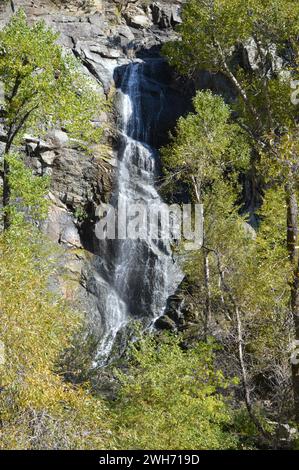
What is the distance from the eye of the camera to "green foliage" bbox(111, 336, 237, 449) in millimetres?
10422

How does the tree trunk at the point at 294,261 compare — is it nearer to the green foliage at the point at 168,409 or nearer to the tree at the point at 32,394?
the green foliage at the point at 168,409

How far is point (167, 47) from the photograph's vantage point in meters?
19.7

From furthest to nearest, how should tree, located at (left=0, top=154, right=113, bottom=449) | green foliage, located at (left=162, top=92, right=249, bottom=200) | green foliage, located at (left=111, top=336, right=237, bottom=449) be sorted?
1. green foliage, located at (left=162, top=92, right=249, bottom=200)
2. green foliage, located at (left=111, top=336, right=237, bottom=449)
3. tree, located at (left=0, top=154, right=113, bottom=449)

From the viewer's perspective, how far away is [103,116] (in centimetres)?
3578

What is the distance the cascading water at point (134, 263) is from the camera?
86.5ft

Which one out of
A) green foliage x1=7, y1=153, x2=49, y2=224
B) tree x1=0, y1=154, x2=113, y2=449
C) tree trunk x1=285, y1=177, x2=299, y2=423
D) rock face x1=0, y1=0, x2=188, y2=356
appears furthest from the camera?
rock face x1=0, y1=0, x2=188, y2=356

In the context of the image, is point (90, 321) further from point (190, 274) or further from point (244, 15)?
point (244, 15)

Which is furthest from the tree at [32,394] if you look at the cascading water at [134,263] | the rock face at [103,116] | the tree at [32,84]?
the cascading water at [134,263]

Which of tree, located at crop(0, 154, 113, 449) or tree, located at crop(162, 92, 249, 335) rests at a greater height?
tree, located at crop(162, 92, 249, 335)

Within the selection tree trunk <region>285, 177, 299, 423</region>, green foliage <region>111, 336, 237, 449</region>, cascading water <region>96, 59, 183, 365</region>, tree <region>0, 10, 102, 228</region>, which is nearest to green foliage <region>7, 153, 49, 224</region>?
tree <region>0, 10, 102, 228</region>

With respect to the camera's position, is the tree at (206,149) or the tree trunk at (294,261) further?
the tree at (206,149)

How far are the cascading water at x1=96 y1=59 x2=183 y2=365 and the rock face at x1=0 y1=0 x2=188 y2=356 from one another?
59 cm

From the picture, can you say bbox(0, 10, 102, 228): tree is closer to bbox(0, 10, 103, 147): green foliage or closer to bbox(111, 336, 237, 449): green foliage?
bbox(0, 10, 103, 147): green foliage

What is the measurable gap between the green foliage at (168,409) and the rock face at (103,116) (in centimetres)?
1244
